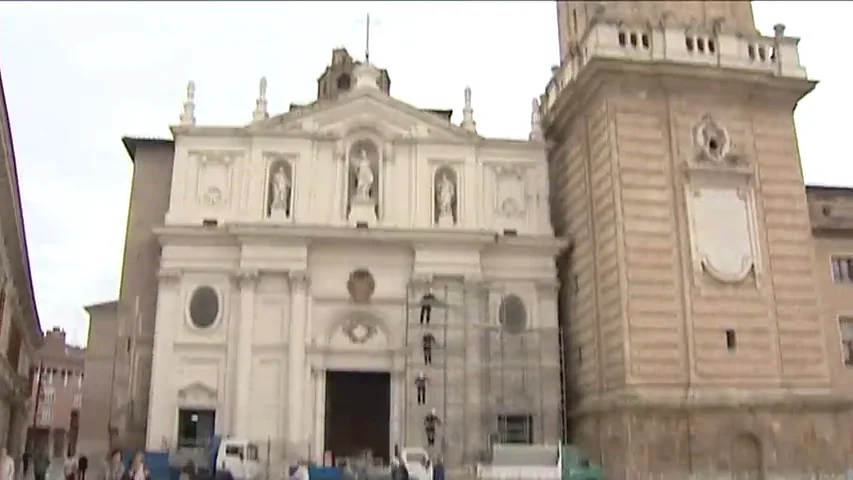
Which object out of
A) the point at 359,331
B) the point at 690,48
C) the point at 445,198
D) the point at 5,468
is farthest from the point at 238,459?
the point at 690,48

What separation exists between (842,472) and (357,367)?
45.5 feet

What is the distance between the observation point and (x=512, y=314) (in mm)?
28281

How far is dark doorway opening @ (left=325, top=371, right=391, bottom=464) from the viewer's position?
29.4 m

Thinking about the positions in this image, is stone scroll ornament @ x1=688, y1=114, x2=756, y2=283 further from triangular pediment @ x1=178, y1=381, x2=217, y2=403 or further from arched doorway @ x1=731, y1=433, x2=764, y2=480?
triangular pediment @ x1=178, y1=381, x2=217, y2=403

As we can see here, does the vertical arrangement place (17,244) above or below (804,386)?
above

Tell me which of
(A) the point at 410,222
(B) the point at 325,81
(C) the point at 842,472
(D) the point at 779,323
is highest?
(B) the point at 325,81

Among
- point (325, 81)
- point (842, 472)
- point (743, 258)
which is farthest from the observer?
point (325, 81)

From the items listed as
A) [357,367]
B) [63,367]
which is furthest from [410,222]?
[63,367]

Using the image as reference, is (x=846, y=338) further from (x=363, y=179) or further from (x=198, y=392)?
(x=198, y=392)

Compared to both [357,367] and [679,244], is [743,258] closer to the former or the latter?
[679,244]

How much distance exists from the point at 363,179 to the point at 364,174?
0.19 m

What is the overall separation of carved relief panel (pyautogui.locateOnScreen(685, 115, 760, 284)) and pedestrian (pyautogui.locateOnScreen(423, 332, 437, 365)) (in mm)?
7998

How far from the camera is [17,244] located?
2631 centimetres

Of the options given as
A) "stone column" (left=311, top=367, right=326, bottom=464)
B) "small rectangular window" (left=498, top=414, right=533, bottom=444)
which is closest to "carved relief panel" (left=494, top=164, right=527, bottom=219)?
"small rectangular window" (left=498, top=414, right=533, bottom=444)
